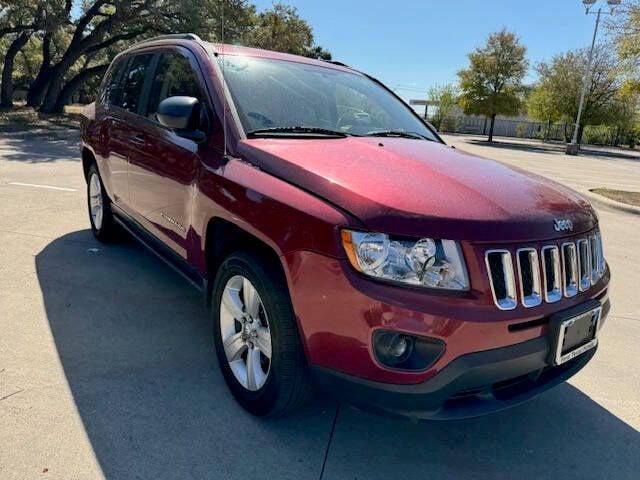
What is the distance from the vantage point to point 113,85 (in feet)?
16.0

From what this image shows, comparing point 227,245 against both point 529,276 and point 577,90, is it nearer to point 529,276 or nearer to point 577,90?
point 529,276

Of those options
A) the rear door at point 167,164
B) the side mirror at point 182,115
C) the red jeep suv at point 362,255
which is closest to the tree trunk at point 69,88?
the rear door at point 167,164

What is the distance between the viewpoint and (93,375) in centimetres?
285

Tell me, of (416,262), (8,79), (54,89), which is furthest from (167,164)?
(8,79)

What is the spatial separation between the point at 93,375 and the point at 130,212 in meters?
1.69

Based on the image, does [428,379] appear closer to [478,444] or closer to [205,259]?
[478,444]

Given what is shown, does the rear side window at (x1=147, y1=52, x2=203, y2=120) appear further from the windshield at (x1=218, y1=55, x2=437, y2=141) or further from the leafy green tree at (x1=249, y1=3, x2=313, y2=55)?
the leafy green tree at (x1=249, y1=3, x2=313, y2=55)

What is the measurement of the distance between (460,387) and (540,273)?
0.57 metres

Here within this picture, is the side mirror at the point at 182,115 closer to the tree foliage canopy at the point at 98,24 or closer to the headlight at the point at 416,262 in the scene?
the headlight at the point at 416,262

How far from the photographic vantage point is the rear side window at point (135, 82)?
4129 mm

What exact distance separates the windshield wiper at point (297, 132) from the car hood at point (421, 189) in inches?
4.7

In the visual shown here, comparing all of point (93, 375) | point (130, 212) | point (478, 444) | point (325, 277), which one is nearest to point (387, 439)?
point (478, 444)

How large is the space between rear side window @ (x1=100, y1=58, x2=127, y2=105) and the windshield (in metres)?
1.88

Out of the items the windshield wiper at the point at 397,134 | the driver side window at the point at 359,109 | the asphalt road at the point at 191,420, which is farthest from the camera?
the driver side window at the point at 359,109
